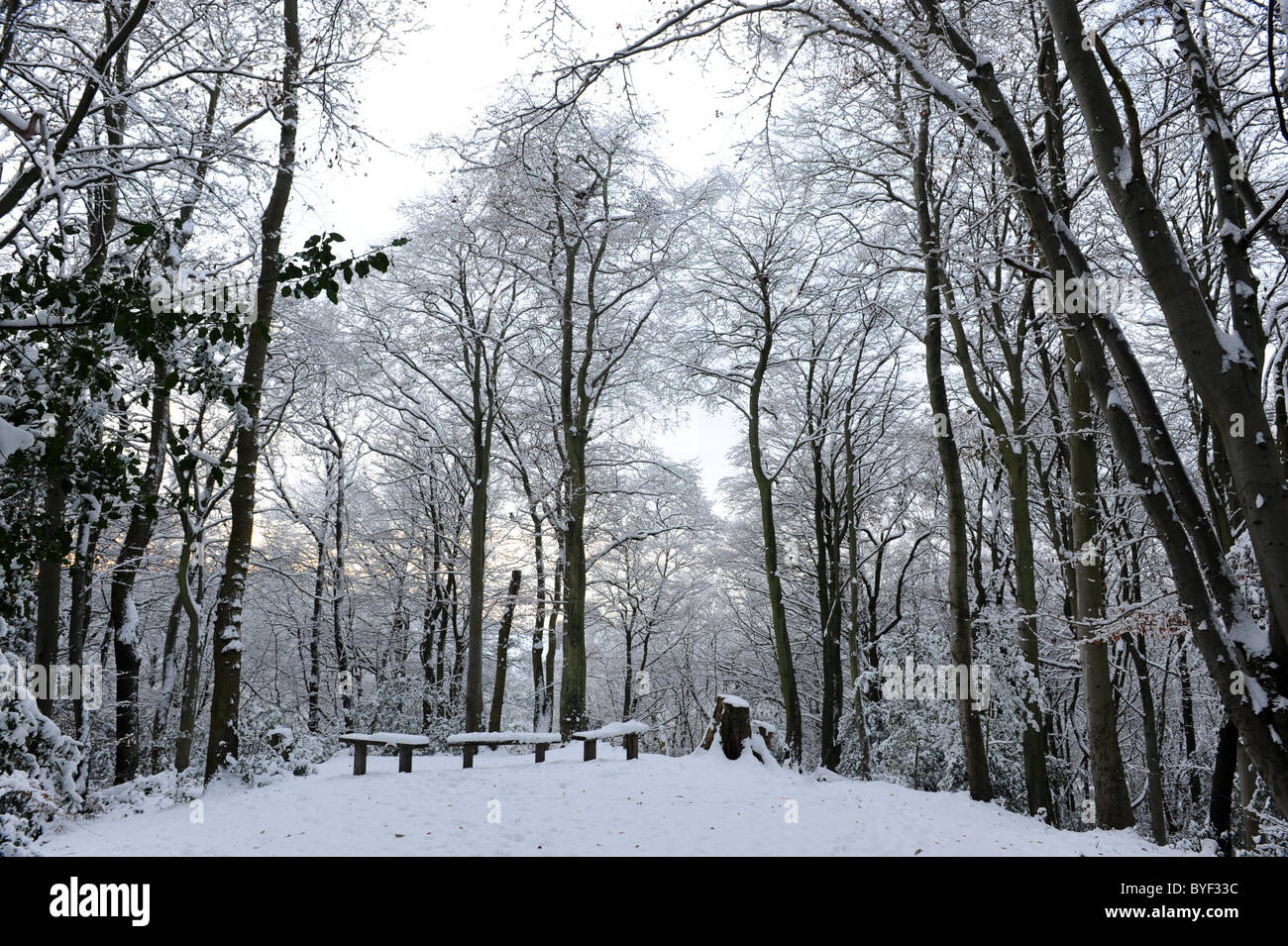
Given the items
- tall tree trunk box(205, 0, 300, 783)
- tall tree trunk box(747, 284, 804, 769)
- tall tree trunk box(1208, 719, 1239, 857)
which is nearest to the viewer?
tall tree trunk box(1208, 719, 1239, 857)

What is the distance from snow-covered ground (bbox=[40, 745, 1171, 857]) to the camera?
565 cm

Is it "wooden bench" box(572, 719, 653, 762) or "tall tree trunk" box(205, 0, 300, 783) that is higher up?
"tall tree trunk" box(205, 0, 300, 783)

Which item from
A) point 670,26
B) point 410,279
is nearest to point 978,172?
point 670,26

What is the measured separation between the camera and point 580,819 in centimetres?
655

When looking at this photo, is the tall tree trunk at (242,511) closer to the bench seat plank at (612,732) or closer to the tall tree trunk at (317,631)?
the bench seat plank at (612,732)

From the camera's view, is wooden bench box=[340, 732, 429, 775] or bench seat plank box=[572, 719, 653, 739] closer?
wooden bench box=[340, 732, 429, 775]

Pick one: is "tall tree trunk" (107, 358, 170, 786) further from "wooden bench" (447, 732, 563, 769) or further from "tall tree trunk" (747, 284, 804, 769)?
"tall tree trunk" (747, 284, 804, 769)

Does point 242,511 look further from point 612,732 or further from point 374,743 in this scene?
point 612,732

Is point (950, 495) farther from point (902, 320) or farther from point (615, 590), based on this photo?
point (615, 590)

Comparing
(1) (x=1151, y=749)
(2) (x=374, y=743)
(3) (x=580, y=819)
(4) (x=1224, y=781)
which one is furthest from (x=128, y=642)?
(1) (x=1151, y=749)

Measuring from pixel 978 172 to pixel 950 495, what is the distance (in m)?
4.04

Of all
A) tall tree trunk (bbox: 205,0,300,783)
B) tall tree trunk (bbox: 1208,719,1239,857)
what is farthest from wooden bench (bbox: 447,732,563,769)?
tall tree trunk (bbox: 1208,719,1239,857)

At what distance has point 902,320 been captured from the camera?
13070mm

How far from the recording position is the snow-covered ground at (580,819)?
5648 millimetres
